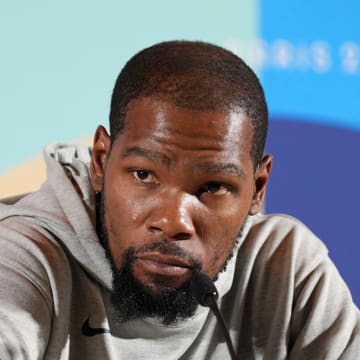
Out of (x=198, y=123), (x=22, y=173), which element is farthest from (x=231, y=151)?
(x=22, y=173)

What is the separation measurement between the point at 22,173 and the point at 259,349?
840 mm

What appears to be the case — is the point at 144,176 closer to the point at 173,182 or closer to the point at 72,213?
the point at 173,182

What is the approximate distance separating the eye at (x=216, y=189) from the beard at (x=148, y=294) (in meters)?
0.09

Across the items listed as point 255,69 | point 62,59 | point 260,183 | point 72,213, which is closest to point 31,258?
point 72,213

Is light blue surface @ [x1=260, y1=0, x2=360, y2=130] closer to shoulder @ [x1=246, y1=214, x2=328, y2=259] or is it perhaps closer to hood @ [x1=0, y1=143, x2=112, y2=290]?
shoulder @ [x1=246, y1=214, x2=328, y2=259]

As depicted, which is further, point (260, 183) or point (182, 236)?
point (260, 183)

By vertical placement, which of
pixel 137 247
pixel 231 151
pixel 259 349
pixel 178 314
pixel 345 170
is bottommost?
pixel 345 170

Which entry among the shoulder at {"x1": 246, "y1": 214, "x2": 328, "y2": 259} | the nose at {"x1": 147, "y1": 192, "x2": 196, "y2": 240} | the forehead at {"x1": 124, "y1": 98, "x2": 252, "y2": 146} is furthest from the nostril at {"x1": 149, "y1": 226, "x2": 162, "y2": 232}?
the shoulder at {"x1": 246, "y1": 214, "x2": 328, "y2": 259}

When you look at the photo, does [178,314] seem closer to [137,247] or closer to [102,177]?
[137,247]

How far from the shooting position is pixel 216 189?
1.21 metres

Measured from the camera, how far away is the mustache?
1.15m

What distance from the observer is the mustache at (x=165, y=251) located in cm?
115

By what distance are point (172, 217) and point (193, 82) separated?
0.17m

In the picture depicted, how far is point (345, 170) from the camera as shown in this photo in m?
2.81
